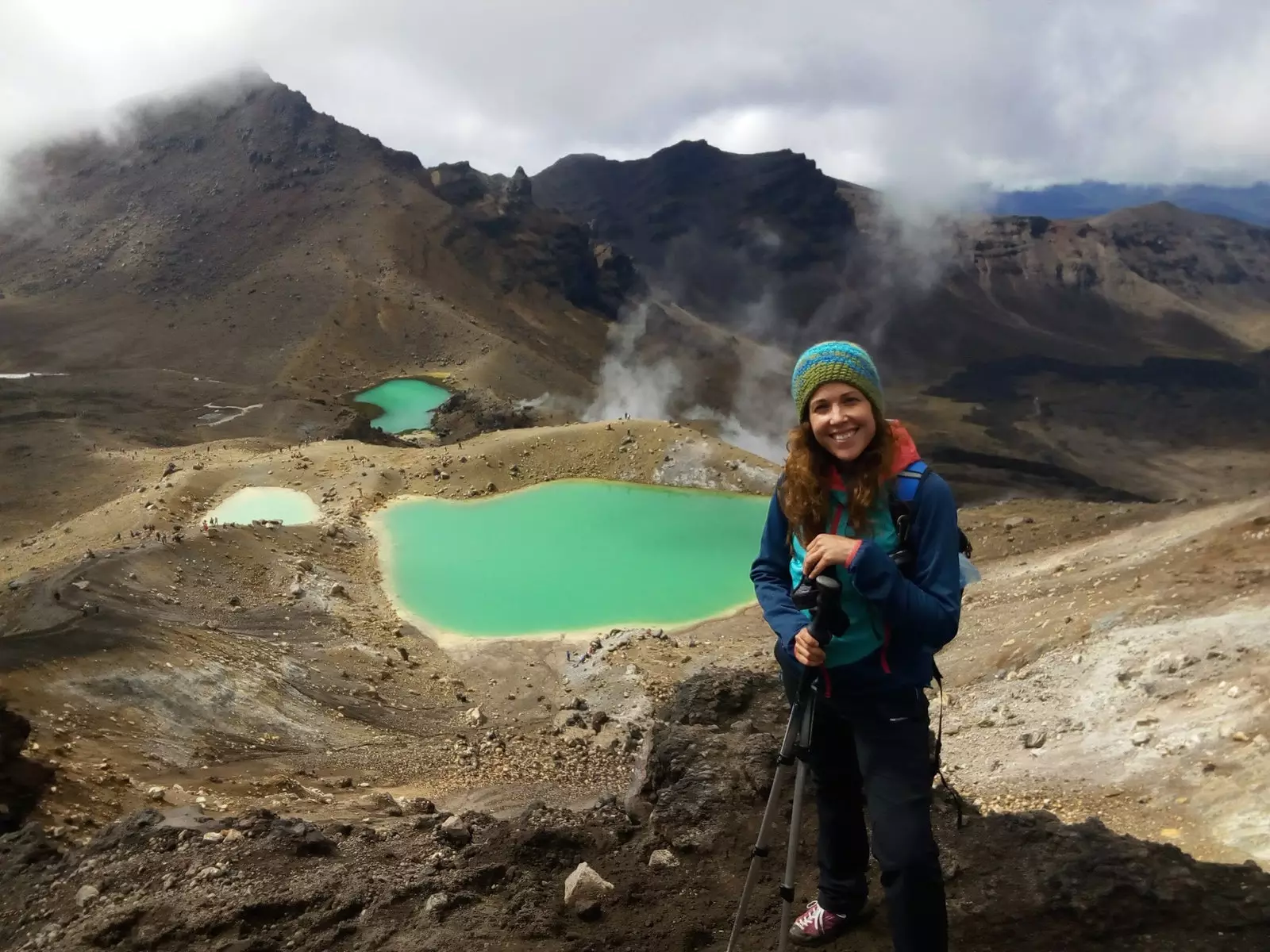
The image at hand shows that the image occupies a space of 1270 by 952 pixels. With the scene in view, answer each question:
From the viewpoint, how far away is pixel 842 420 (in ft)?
13.7

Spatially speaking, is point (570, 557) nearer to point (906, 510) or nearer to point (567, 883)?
point (567, 883)

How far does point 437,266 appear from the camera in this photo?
8756 cm

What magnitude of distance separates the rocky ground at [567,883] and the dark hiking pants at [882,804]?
0.51m

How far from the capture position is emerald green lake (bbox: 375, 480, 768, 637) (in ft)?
70.6

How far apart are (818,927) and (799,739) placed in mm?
1225

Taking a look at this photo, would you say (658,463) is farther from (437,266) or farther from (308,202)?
(308,202)

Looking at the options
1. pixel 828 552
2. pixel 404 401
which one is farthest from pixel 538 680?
pixel 404 401

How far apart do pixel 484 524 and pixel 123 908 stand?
70.0 ft

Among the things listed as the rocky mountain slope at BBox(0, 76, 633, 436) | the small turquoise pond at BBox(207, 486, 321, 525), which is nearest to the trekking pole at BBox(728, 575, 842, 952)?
the small turquoise pond at BBox(207, 486, 321, 525)

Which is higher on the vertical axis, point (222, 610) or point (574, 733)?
point (222, 610)

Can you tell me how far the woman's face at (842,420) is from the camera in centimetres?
417

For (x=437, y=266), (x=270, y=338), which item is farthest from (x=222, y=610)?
(x=437, y=266)

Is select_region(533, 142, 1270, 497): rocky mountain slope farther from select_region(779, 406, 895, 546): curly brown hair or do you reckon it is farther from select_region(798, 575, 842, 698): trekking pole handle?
select_region(798, 575, 842, 698): trekking pole handle

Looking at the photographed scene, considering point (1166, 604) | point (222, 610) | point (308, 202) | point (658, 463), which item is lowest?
point (1166, 604)
